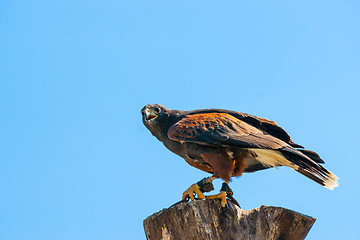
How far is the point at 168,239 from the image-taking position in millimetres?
5285

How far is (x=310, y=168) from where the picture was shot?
6.27 meters

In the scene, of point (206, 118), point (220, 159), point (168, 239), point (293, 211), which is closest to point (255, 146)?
point (220, 159)

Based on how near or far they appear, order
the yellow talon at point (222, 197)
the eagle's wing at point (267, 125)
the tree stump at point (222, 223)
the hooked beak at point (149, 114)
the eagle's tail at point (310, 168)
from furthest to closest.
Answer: the hooked beak at point (149, 114), the eagle's wing at point (267, 125), the eagle's tail at point (310, 168), the yellow talon at point (222, 197), the tree stump at point (222, 223)

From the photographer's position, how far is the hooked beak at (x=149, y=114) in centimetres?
725

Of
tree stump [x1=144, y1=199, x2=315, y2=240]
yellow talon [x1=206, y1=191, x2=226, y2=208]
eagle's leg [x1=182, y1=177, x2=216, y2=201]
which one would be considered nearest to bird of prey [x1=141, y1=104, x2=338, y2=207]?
eagle's leg [x1=182, y1=177, x2=216, y2=201]

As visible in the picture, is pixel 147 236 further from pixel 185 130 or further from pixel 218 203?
pixel 185 130

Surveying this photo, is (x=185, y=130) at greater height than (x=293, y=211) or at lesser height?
greater

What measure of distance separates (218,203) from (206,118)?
1853mm

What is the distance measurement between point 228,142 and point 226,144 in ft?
0.28

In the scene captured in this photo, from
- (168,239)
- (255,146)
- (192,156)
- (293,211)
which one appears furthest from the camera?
(192,156)

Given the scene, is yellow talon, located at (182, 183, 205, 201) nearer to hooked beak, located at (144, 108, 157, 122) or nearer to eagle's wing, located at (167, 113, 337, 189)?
eagle's wing, located at (167, 113, 337, 189)

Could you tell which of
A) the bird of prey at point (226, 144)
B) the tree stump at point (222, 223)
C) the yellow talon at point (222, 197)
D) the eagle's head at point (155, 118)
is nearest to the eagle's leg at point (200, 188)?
the bird of prey at point (226, 144)

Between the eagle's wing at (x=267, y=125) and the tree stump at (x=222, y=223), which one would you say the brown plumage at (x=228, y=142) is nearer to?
the eagle's wing at (x=267, y=125)

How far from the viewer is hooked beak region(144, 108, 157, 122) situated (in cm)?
725
